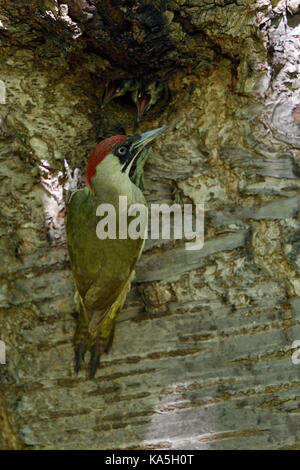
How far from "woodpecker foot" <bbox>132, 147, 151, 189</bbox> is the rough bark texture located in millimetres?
37

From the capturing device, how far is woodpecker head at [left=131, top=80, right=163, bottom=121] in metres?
2.09

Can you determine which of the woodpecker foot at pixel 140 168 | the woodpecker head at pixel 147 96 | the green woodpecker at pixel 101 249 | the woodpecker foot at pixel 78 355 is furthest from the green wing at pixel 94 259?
the woodpecker head at pixel 147 96

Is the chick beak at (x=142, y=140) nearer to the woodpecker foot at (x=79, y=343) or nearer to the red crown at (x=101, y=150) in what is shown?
the red crown at (x=101, y=150)

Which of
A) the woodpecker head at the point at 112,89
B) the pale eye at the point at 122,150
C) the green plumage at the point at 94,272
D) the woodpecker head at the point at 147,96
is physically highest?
the woodpecker head at the point at 112,89

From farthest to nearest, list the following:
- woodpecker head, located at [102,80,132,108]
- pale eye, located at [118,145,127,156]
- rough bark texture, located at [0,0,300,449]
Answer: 1. woodpecker head, located at [102,80,132,108]
2. pale eye, located at [118,145,127,156]
3. rough bark texture, located at [0,0,300,449]

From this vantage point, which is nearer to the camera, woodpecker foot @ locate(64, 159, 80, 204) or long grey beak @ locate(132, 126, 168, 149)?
long grey beak @ locate(132, 126, 168, 149)

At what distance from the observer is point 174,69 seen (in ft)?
6.64

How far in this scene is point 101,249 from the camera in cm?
211

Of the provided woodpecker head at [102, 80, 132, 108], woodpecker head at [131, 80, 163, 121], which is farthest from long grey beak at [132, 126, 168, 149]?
woodpecker head at [102, 80, 132, 108]

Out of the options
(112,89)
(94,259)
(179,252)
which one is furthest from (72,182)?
(179,252)

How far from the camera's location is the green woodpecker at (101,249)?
198 cm

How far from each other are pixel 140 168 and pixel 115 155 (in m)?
0.13

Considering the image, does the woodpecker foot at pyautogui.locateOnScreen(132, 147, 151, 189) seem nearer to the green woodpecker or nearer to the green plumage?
the green woodpecker

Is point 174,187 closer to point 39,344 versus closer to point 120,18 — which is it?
point 120,18
